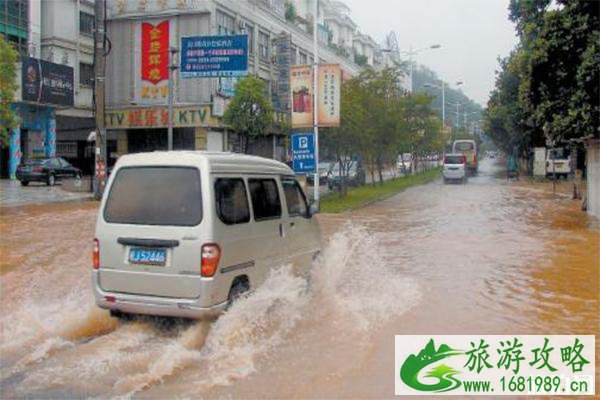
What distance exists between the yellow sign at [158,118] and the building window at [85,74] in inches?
86.9

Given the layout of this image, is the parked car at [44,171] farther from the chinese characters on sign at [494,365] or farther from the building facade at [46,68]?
the chinese characters on sign at [494,365]

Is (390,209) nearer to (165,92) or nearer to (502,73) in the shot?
(165,92)

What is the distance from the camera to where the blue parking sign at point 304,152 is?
18.9 meters

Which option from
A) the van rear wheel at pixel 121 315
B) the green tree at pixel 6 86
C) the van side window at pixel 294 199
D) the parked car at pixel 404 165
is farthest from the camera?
the parked car at pixel 404 165

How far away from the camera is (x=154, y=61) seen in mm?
38125

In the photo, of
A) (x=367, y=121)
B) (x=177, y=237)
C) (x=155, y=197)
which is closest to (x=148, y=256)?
(x=177, y=237)

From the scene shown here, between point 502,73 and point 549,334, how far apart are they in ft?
128

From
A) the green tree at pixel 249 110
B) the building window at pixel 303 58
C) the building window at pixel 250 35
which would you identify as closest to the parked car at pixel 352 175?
the green tree at pixel 249 110

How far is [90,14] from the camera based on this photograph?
40531 millimetres

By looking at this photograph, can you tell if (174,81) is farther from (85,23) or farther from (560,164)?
(560,164)

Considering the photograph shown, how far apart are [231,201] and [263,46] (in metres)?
38.9

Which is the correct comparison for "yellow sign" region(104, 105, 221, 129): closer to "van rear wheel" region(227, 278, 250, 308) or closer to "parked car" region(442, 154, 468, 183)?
"parked car" region(442, 154, 468, 183)

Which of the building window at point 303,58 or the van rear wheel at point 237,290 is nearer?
the van rear wheel at point 237,290

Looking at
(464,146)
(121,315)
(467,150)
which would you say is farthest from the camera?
(464,146)
